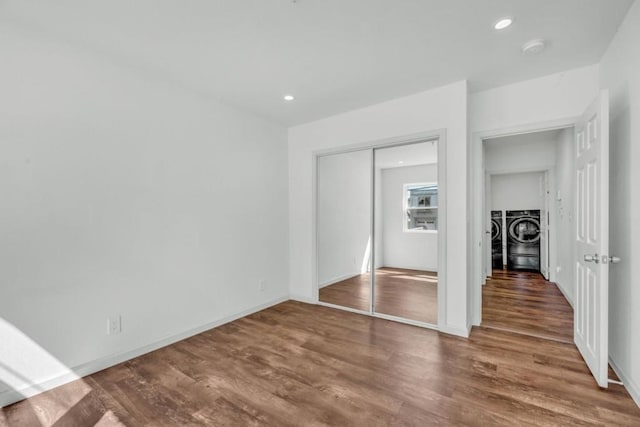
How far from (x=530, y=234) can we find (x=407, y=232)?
4028 millimetres

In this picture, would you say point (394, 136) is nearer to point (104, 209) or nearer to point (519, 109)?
point (519, 109)

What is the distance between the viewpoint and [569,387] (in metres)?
2.00

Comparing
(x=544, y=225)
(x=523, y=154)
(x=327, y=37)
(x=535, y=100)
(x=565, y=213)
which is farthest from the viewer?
(x=544, y=225)

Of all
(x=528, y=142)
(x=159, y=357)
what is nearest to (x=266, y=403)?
(x=159, y=357)

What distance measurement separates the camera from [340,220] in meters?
4.03

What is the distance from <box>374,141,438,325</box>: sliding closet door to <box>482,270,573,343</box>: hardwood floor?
761mm

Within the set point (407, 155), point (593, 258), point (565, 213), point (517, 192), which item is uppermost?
point (407, 155)

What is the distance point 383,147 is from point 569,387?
2.59 meters

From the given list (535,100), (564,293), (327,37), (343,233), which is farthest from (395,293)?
(327,37)

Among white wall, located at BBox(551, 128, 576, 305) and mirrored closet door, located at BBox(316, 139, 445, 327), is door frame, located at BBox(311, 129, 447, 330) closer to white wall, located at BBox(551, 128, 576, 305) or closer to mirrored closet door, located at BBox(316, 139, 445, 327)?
mirrored closet door, located at BBox(316, 139, 445, 327)

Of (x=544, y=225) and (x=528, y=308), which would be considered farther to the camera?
(x=544, y=225)

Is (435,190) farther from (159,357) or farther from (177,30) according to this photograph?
(159,357)

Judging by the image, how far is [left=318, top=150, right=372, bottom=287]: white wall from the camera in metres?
3.78

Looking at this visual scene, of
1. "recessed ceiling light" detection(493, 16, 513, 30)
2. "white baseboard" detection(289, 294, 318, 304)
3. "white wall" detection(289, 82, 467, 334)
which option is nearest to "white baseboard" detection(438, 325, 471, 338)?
"white wall" detection(289, 82, 467, 334)
